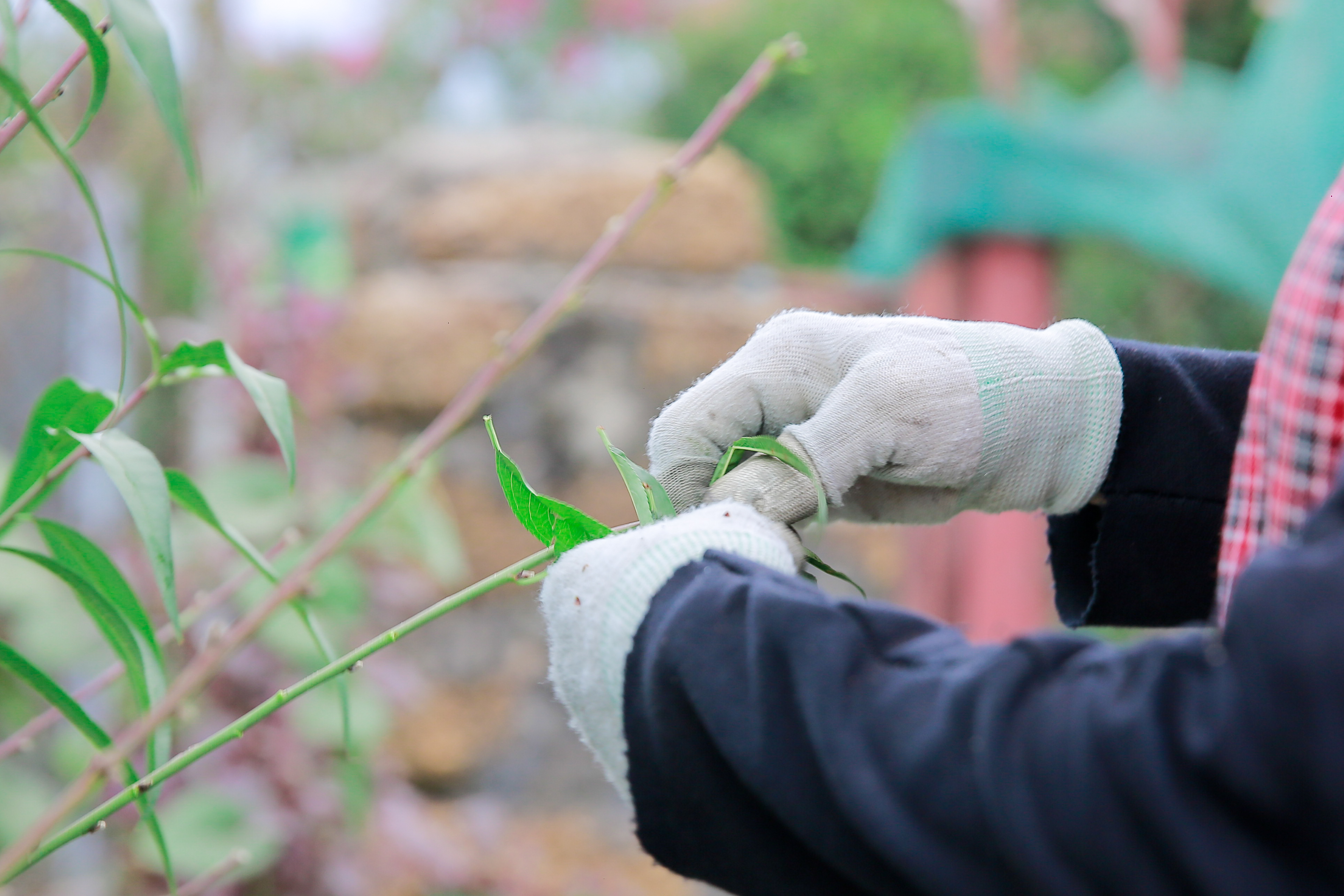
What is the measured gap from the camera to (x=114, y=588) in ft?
1.58

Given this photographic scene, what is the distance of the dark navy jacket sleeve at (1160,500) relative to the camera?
68 cm

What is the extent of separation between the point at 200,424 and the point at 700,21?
10.8 ft

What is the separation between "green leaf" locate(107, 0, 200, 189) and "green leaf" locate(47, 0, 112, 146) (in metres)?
0.02

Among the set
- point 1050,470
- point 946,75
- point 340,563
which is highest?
point 946,75

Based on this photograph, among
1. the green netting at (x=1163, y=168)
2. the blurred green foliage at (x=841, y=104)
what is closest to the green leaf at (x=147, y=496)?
the green netting at (x=1163, y=168)

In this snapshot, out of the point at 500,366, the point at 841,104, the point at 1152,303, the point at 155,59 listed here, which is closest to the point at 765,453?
the point at 500,366

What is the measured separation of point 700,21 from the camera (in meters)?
4.45

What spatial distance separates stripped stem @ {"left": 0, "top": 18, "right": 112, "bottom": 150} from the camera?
48 cm

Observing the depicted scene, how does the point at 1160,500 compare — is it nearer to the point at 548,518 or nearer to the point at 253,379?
the point at 548,518

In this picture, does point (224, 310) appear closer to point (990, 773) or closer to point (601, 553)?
point (601, 553)

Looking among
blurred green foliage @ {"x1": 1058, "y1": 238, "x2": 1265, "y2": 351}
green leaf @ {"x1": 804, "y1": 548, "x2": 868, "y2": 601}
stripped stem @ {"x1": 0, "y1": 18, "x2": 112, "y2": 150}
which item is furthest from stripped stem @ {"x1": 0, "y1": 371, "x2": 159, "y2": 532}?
blurred green foliage @ {"x1": 1058, "y1": 238, "x2": 1265, "y2": 351}

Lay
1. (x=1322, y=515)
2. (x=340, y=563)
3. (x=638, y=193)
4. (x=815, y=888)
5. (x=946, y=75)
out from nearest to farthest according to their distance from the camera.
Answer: (x=1322, y=515) < (x=815, y=888) < (x=340, y=563) < (x=638, y=193) < (x=946, y=75)

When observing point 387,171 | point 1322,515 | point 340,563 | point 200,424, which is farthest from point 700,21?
point 1322,515

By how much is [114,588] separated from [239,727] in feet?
0.28
